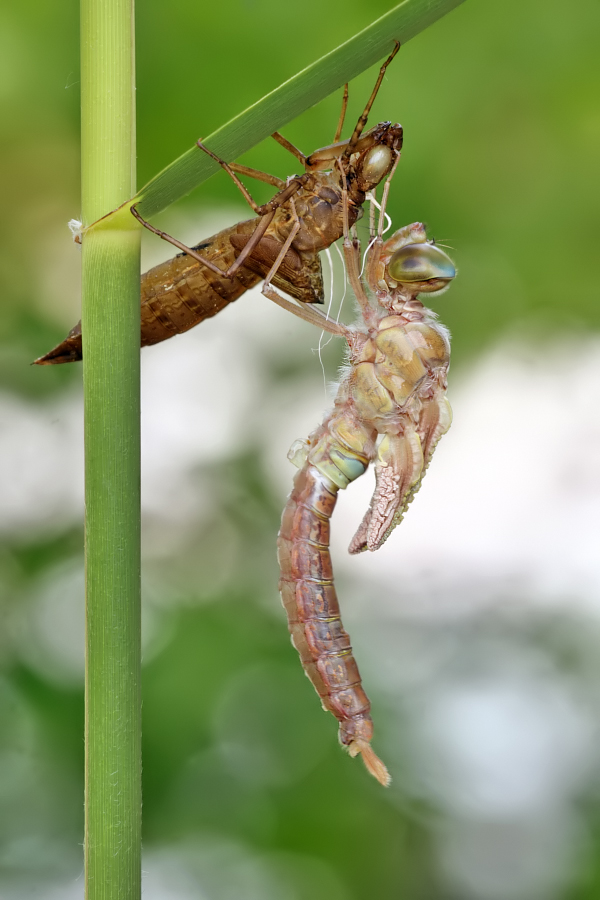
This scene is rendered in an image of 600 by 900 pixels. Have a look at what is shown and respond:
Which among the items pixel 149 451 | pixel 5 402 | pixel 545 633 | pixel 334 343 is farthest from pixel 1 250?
pixel 545 633

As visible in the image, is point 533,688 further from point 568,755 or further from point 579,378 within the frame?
point 579,378

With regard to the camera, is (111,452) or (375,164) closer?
(111,452)

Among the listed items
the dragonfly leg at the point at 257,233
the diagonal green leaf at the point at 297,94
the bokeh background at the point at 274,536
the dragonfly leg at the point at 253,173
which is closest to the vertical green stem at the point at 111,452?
the diagonal green leaf at the point at 297,94

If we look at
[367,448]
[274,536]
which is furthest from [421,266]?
[274,536]

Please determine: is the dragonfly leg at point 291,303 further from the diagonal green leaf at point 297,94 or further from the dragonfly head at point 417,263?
the diagonal green leaf at point 297,94

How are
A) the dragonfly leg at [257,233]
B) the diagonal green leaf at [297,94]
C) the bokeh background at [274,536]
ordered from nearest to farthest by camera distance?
the diagonal green leaf at [297,94]
the dragonfly leg at [257,233]
the bokeh background at [274,536]

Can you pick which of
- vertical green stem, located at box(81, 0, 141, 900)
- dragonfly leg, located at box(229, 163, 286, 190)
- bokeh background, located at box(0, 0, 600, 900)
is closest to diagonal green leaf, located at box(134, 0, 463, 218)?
vertical green stem, located at box(81, 0, 141, 900)

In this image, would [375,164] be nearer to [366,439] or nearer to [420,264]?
[420,264]
